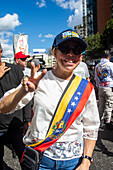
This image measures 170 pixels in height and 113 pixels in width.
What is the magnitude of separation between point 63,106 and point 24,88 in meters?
0.37

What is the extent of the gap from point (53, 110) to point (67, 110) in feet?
0.40

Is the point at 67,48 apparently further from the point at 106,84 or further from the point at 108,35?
the point at 108,35

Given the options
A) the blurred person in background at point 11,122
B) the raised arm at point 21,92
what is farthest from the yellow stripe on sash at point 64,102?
the blurred person in background at point 11,122

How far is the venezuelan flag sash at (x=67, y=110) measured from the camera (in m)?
1.20

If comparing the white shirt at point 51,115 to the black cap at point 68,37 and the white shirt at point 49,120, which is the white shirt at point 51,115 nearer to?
the white shirt at point 49,120

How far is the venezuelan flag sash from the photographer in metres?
1.20

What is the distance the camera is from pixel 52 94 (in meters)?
1.26

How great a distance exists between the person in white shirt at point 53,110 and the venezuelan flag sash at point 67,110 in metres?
0.04

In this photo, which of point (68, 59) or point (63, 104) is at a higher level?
point (68, 59)

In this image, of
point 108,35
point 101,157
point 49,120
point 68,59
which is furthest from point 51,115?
point 108,35

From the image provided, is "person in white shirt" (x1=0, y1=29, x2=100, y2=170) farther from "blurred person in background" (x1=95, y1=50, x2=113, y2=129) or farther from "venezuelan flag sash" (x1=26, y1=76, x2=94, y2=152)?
"blurred person in background" (x1=95, y1=50, x2=113, y2=129)

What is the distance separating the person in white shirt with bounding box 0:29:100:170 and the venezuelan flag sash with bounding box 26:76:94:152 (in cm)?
4

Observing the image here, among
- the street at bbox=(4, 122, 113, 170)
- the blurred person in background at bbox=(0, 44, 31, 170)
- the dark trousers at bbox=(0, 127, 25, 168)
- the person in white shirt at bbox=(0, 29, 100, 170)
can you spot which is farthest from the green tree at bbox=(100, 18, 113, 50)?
the person in white shirt at bbox=(0, 29, 100, 170)

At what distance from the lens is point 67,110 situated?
4.14 ft
